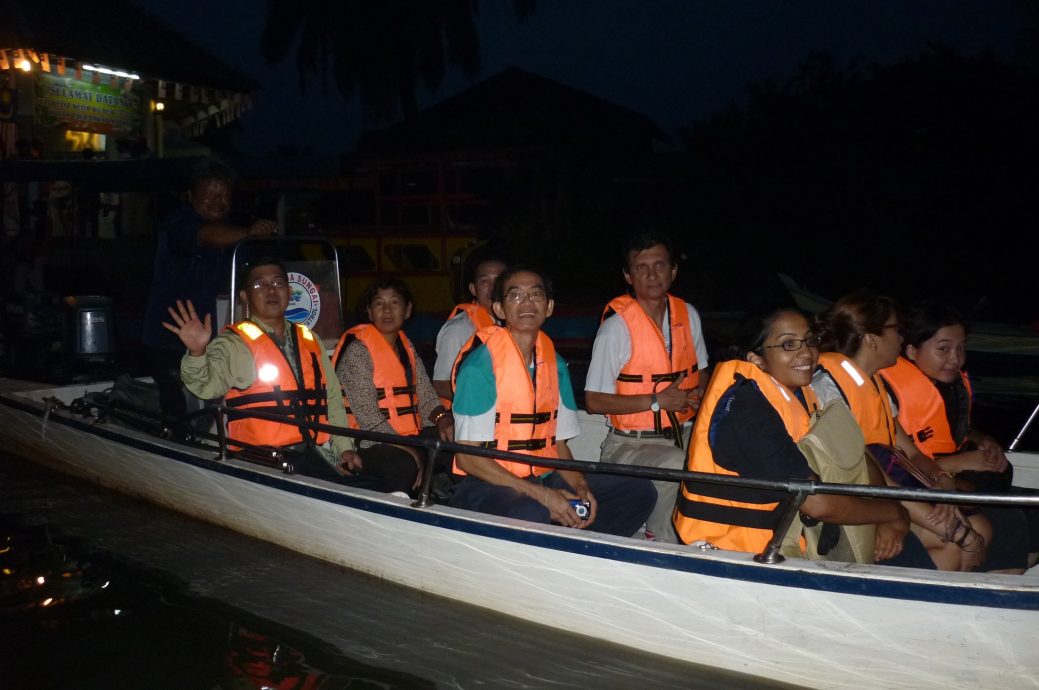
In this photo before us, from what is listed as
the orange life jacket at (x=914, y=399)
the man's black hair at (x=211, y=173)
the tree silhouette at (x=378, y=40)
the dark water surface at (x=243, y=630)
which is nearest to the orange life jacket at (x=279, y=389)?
the dark water surface at (x=243, y=630)

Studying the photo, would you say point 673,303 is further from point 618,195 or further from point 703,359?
point 618,195

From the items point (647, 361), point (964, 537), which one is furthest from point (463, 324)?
point (964, 537)

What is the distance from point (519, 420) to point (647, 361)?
827 millimetres

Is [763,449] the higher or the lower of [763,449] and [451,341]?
the lower

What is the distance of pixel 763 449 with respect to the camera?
10.4ft

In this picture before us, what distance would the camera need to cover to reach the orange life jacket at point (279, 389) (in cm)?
462

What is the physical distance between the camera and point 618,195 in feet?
71.8

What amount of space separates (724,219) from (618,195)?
8.19ft

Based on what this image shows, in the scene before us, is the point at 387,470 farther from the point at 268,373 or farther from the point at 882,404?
the point at 882,404

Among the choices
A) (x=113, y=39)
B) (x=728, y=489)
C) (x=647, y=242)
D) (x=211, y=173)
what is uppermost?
A: (x=113, y=39)

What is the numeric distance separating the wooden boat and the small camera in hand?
325mm

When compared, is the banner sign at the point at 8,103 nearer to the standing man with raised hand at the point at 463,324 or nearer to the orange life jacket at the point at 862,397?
the standing man with raised hand at the point at 463,324

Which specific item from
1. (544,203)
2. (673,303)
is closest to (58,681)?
(673,303)

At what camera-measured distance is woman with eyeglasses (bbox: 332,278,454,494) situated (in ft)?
15.9
